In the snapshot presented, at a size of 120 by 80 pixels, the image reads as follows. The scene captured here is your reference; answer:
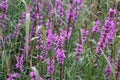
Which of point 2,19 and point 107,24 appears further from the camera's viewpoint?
point 2,19

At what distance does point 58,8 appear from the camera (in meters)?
3.39

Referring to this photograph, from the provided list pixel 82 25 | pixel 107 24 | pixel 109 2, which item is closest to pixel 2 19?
pixel 82 25

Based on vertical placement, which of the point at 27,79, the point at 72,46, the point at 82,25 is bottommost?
the point at 27,79

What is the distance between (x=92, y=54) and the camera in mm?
2729

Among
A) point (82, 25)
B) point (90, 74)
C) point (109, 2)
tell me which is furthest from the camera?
point (109, 2)

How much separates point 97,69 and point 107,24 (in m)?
0.56

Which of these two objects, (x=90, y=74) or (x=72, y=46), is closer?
(x=90, y=74)

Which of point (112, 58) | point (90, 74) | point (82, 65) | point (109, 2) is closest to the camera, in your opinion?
point (112, 58)

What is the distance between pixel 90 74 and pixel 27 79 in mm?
637

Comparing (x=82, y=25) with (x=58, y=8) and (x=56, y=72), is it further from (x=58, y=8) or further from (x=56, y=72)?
(x=56, y=72)

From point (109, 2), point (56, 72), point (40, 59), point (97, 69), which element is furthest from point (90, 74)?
point (109, 2)

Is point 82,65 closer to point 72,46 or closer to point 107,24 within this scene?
point 72,46

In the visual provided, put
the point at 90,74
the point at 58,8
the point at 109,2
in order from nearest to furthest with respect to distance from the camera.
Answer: the point at 90,74
the point at 58,8
the point at 109,2

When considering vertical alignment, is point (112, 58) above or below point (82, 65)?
above
